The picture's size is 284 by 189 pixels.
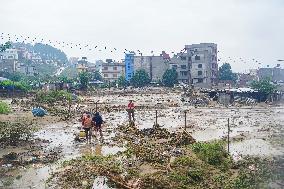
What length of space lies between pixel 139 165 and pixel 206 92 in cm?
4498

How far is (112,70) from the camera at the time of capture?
366ft

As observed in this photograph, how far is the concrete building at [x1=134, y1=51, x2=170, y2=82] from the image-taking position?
97.1m

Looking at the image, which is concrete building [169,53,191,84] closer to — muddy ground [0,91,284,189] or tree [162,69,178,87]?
tree [162,69,178,87]

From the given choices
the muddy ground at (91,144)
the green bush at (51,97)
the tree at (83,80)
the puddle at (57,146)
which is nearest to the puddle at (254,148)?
the muddy ground at (91,144)

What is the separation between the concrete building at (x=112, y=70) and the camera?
4353 inches

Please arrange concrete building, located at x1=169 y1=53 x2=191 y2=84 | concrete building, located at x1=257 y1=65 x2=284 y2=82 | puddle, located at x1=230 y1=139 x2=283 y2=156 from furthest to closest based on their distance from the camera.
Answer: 1. concrete building, located at x1=257 y1=65 x2=284 y2=82
2. concrete building, located at x1=169 y1=53 x2=191 y2=84
3. puddle, located at x1=230 y1=139 x2=283 y2=156

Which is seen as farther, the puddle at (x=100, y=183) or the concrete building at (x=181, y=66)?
the concrete building at (x=181, y=66)

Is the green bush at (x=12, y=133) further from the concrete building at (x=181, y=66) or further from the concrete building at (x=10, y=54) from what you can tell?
the concrete building at (x=10, y=54)

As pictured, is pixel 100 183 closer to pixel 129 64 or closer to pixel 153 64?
pixel 153 64

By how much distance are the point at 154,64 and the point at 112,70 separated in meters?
17.8

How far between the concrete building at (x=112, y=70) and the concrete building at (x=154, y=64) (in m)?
11.9

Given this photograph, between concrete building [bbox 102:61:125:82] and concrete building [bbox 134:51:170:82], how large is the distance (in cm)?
1190


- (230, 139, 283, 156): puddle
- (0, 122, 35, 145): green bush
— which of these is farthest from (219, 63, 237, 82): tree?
(0, 122, 35, 145): green bush

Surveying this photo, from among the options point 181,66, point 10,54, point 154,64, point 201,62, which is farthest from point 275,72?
point 10,54
